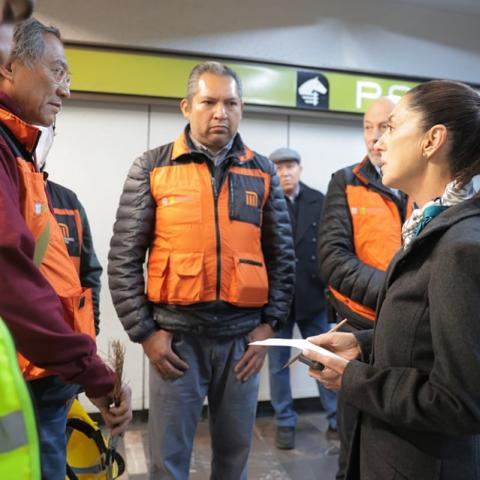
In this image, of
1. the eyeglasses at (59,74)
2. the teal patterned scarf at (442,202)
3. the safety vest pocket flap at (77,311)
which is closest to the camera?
the teal patterned scarf at (442,202)

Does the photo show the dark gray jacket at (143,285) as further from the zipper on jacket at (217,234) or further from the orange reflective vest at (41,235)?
the orange reflective vest at (41,235)

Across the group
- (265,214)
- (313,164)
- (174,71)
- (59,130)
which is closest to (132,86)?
(174,71)

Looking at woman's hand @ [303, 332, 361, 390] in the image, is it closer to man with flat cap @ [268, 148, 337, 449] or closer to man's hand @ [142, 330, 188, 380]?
man's hand @ [142, 330, 188, 380]

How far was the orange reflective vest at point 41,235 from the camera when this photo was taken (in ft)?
3.77

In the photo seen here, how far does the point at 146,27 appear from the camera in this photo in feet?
10.7

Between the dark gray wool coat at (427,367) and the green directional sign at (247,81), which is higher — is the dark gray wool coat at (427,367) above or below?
below

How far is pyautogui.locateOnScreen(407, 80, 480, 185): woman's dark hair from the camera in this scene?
1092 millimetres

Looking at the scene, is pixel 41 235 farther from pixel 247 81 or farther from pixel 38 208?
pixel 247 81

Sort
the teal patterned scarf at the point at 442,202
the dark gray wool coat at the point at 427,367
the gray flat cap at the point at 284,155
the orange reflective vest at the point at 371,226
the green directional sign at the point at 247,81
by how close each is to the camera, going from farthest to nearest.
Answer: the gray flat cap at the point at 284,155, the green directional sign at the point at 247,81, the orange reflective vest at the point at 371,226, the teal patterned scarf at the point at 442,202, the dark gray wool coat at the point at 427,367

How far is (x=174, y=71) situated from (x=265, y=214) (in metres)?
1.75

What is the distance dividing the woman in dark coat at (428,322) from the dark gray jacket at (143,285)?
0.69 metres

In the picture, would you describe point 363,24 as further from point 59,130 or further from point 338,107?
point 59,130

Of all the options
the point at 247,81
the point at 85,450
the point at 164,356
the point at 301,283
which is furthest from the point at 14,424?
the point at 247,81

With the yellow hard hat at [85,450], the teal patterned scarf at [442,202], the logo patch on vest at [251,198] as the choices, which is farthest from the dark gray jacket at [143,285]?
the teal patterned scarf at [442,202]
